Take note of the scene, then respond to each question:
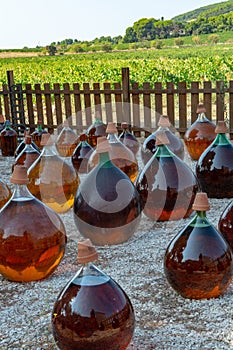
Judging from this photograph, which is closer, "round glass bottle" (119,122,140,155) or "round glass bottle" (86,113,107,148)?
"round glass bottle" (119,122,140,155)

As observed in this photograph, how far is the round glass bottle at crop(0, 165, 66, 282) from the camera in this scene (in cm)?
318

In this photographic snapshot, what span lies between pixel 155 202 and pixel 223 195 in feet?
3.07

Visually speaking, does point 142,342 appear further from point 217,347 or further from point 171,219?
point 171,219

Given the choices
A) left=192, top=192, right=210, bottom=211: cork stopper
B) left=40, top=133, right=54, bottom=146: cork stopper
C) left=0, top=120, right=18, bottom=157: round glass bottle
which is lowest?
left=0, top=120, right=18, bottom=157: round glass bottle

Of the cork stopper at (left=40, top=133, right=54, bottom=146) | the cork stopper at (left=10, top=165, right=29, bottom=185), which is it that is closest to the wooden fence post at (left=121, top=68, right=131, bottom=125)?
the cork stopper at (left=40, top=133, right=54, bottom=146)

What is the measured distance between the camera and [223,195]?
500 centimetres

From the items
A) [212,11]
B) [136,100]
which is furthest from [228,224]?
[212,11]

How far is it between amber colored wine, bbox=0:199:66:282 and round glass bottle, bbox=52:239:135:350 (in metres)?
0.85

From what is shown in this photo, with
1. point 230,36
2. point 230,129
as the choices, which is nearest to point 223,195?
point 230,129

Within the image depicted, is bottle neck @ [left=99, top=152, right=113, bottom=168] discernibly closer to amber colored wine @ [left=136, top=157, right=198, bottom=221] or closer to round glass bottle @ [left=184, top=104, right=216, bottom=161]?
amber colored wine @ [left=136, top=157, right=198, bottom=221]

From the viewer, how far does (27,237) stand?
10.4 feet

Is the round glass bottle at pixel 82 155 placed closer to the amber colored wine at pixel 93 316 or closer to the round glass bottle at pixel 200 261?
the round glass bottle at pixel 200 261

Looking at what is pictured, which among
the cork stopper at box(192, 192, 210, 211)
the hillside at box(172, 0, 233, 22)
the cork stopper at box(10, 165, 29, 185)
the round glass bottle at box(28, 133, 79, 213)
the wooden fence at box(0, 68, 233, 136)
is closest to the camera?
the cork stopper at box(192, 192, 210, 211)

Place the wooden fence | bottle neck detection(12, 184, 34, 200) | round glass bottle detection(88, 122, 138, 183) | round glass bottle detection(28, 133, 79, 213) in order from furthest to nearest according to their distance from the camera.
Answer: the wooden fence < round glass bottle detection(88, 122, 138, 183) < round glass bottle detection(28, 133, 79, 213) < bottle neck detection(12, 184, 34, 200)
